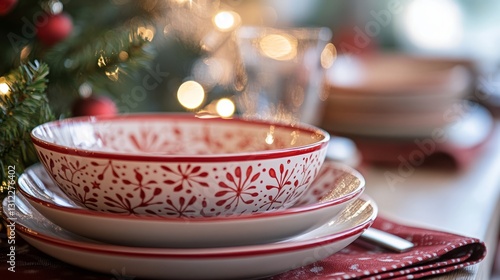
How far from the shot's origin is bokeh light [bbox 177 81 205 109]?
3.11 feet

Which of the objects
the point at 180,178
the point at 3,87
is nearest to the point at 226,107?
the point at 3,87

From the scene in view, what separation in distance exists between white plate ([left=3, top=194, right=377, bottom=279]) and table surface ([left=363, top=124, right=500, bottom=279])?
0.14m

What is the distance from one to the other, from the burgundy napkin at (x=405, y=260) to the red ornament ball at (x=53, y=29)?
14.0 inches

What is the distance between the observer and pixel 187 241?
0.39 meters

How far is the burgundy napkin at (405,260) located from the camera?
0.45 metres

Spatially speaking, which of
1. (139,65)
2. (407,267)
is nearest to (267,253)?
(407,267)

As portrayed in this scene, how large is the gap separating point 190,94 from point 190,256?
0.60 m

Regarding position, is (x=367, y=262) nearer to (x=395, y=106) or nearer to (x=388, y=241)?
(x=388, y=241)

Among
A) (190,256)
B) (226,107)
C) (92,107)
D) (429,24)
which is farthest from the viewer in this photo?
(429,24)

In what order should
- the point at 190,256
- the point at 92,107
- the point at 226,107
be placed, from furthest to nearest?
the point at 226,107
the point at 92,107
the point at 190,256

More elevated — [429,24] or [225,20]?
[225,20]

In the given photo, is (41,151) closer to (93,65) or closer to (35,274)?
(35,274)

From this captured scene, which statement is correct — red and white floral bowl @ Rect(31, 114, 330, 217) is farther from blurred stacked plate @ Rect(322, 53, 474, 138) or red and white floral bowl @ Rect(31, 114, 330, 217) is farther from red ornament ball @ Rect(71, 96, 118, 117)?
blurred stacked plate @ Rect(322, 53, 474, 138)

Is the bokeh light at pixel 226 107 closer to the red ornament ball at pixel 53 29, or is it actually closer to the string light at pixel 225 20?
the string light at pixel 225 20
